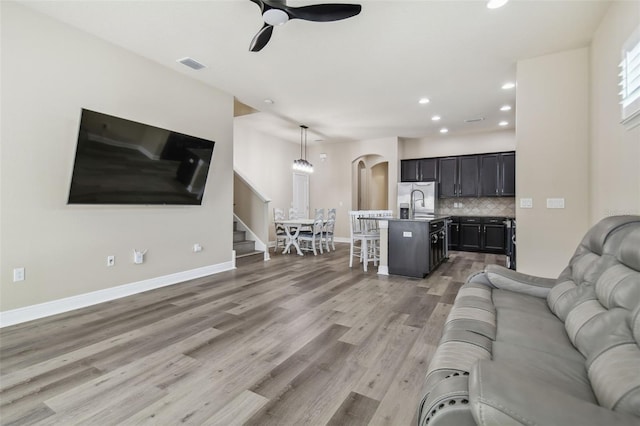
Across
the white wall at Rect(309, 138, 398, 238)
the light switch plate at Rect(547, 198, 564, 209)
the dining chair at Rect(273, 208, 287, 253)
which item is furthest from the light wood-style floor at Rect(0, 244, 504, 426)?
the white wall at Rect(309, 138, 398, 238)

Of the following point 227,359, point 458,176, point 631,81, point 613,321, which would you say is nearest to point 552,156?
point 631,81

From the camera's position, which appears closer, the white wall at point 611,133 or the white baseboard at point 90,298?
the white wall at point 611,133

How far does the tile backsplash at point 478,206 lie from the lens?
721cm

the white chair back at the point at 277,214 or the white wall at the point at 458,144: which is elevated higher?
the white wall at the point at 458,144

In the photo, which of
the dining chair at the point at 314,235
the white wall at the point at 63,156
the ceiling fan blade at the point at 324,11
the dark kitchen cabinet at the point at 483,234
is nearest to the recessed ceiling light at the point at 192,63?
the white wall at the point at 63,156

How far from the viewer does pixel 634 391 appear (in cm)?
82

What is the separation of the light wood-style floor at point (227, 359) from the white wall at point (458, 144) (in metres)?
5.07

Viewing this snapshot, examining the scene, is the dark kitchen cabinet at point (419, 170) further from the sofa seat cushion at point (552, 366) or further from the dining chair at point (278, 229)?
the sofa seat cushion at point (552, 366)

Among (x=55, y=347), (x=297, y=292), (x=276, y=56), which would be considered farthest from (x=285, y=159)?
(x=55, y=347)

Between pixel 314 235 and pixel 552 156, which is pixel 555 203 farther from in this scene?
pixel 314 235

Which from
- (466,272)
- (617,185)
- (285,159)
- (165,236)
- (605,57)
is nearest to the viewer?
(617,185)

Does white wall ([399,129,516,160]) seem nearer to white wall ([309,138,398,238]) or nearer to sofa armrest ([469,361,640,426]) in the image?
white wall ([309,138,398,238])

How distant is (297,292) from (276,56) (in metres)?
2.99

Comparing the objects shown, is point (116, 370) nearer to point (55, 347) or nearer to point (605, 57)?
point (55, 347)
